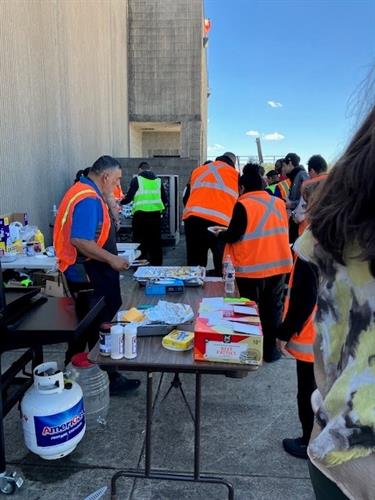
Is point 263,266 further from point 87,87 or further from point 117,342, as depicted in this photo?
point 87,87

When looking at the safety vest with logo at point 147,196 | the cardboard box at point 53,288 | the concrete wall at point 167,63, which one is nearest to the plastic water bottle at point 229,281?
the cardboard box at point 53,288

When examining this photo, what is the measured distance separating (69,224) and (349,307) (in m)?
2.44

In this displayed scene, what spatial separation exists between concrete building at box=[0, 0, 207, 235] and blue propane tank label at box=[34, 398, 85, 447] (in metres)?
4.06

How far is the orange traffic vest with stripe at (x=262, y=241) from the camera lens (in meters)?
3.41

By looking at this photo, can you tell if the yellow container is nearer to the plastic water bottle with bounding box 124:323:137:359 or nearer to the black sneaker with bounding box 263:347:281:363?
the plastic water bottle with bounding box 124:323:137:359

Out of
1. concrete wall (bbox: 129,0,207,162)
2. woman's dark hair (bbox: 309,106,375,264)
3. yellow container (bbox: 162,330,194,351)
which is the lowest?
yellow container (bbox: 162,330,194,351)

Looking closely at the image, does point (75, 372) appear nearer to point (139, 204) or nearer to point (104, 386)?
point (104, 386)

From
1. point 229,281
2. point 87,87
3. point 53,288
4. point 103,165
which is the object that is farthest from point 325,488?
point 87,87

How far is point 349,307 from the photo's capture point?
2.86ft

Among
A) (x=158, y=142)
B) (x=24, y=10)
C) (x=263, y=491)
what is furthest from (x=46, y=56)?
(x=158, y=142)

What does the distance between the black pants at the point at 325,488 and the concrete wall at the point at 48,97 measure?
18.1 ft

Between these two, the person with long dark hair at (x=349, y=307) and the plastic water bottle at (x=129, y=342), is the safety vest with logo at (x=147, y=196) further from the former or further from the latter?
the person with long dark hair at (x=349, y=307)

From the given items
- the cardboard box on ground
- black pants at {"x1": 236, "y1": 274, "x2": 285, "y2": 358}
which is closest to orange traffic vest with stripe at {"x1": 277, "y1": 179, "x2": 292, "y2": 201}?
black pants at {"x1": 236, "y1": 274, "x2": 285, "y2": 358}

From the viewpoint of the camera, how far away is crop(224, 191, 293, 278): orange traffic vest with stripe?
3412mm
